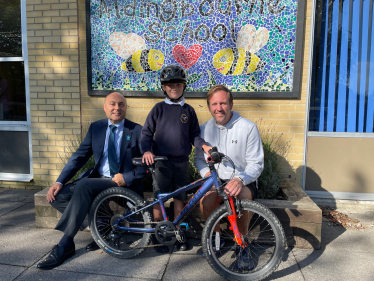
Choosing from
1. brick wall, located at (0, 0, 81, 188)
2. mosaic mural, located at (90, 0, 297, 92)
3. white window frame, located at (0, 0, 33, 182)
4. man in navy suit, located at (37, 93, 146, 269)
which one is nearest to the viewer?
man in navy suit, located at (37, 93, 146, 269)

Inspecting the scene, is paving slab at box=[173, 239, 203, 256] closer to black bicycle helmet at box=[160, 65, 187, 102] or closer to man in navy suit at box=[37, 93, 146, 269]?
man in navy suit at box=[37, 93, 146, 269]

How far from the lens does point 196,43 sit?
14.1 feet

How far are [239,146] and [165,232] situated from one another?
43.2 inches

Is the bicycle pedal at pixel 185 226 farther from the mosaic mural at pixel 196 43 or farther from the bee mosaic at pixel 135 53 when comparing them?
the bee mosaic at pixel 135 53

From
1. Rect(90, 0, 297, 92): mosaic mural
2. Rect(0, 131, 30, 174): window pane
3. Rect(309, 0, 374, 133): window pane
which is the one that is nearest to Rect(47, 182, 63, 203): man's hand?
Rect(90, 0, 297, 92): mosaic mural

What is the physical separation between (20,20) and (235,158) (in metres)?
4.41

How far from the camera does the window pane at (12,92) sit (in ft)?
16.2

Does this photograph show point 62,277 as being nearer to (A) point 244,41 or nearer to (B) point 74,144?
(B) point 74,144

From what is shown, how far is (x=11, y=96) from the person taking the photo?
16.5ft

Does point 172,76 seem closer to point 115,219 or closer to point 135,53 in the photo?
point 115,219

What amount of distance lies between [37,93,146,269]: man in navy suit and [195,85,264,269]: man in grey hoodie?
80cm

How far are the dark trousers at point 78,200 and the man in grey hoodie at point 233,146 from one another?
108cm

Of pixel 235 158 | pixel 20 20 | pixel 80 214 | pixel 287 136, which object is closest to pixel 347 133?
pixel 287 136

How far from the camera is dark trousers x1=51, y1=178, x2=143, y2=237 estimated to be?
279 centimetres
